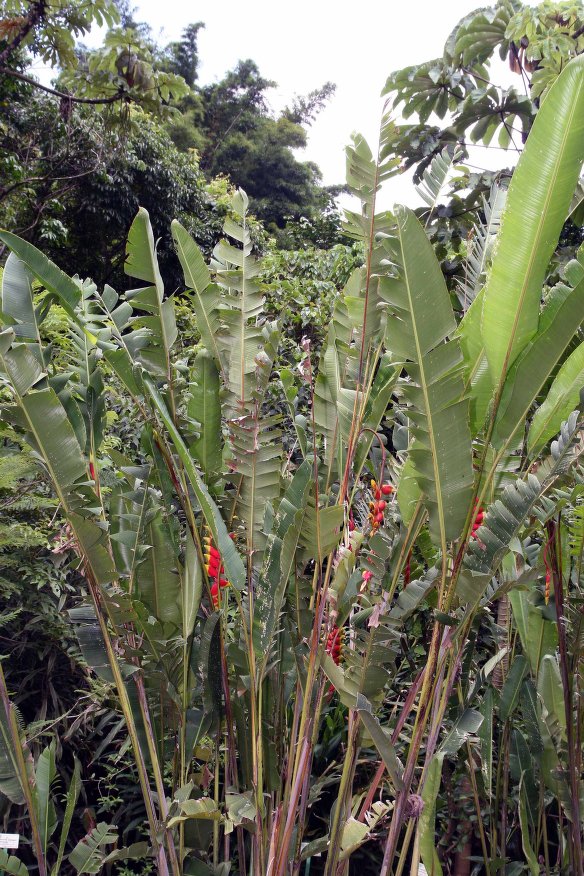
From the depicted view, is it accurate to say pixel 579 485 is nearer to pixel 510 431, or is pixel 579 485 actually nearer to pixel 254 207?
pixel 510 431

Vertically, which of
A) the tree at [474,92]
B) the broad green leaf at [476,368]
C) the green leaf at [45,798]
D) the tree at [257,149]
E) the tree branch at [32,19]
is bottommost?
the green leaf at [45,798]

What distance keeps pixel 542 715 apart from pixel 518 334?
3.34ft

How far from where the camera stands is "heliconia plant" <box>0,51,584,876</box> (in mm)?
1329

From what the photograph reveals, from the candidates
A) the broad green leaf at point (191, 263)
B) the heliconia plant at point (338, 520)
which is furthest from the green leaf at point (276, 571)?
the broad green leaf at point (191, 263)

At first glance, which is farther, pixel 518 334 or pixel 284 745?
pixel 284 745

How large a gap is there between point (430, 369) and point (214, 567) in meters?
0.76

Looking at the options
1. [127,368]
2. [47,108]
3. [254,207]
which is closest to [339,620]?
[127,368]

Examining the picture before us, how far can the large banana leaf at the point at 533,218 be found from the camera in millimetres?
1201

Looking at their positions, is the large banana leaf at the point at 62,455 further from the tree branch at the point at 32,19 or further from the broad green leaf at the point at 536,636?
the tree branch at the point at 32,19

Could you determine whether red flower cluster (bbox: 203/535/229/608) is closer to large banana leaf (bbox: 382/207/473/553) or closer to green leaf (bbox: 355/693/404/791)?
green leaf (bbox: 355/693/404/791)

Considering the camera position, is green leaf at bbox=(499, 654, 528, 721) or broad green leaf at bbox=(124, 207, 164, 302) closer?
broad green leaf at bbox=(124, 207, 164, 302)

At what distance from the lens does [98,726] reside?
8.75ft

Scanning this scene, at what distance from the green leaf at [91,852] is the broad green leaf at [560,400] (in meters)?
1.37

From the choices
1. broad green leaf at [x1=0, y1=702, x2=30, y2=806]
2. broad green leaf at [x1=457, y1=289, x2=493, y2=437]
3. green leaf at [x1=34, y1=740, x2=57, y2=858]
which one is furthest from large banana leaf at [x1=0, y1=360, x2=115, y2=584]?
broad green leaf at [x1=457, y1=289, x2=493, y2=437]
